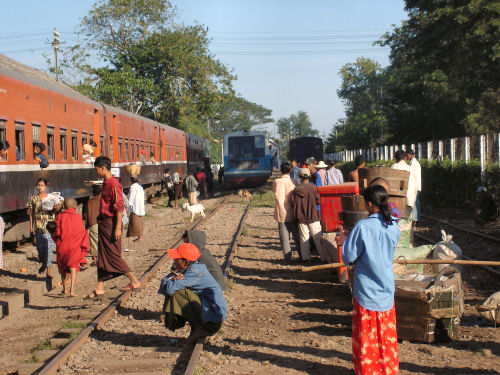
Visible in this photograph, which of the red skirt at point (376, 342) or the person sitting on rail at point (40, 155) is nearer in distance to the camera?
the red skirt at point (376, 342)

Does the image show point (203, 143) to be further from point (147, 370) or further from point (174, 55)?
point (147, 370)

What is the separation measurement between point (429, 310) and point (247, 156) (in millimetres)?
28589

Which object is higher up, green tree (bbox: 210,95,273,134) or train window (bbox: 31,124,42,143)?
green tree (bbox: 210,95,273,134)

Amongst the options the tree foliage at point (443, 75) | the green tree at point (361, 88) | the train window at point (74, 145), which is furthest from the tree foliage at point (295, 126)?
the train window at point (74, 145)

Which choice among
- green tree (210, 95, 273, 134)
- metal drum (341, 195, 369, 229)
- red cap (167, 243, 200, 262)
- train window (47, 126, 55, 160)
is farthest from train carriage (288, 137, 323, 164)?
green tree (210, 95, 273, 134)

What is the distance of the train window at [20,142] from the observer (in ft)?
42.7

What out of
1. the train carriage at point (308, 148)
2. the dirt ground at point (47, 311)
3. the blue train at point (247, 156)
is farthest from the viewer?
the train carriage at point (308, 148)

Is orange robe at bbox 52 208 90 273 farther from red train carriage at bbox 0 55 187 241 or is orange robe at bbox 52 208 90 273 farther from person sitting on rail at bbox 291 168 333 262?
person sitting on rail at bbox 291 168 333 262

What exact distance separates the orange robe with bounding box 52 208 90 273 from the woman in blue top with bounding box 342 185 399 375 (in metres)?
5.35

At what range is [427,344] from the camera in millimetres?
6555

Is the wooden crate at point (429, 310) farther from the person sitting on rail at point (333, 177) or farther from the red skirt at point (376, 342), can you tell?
the person sitting on rail at point (333, 177)

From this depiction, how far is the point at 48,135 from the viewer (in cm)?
1514

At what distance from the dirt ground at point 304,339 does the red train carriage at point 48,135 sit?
515 cm

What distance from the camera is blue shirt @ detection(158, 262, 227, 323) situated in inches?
245
